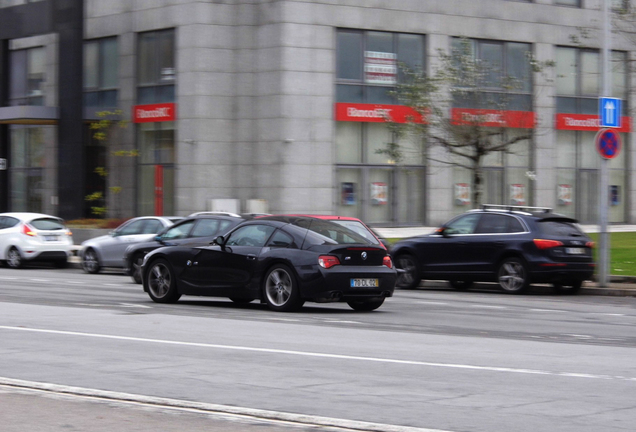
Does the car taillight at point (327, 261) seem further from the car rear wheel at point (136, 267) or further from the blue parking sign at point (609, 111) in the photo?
the blue parking sign at point (609, 111)

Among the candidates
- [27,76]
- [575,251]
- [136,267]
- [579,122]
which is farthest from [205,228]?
[579,122]

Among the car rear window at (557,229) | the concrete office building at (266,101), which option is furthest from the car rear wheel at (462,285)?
the concrete office building at (266,101)

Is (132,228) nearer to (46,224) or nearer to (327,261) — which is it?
(46,224)

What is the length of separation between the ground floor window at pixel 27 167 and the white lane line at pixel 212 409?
36.1 meters

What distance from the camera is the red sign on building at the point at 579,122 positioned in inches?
1703

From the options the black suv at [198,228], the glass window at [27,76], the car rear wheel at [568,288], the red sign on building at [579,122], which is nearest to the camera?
the black suv at [198,228]

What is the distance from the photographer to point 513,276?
20281mm

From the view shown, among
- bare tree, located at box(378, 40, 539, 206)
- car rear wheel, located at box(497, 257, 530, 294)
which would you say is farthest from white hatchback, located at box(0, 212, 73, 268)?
car rear wheel, located at box(497, 257, 530, 294)

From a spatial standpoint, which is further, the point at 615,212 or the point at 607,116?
the point at 615,212

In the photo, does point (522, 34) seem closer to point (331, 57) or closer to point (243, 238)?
point (331, 57)

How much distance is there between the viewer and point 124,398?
25.1ft

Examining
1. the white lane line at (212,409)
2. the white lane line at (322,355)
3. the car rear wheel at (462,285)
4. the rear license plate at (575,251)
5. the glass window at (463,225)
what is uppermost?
the glass window at (463,225)

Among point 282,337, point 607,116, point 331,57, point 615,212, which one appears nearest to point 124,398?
point 282,337

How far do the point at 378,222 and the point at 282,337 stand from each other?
28.3m
